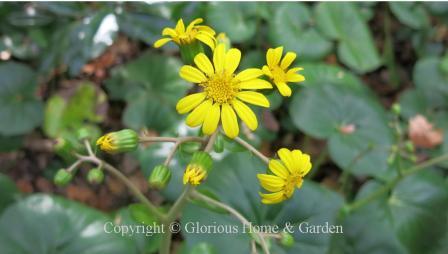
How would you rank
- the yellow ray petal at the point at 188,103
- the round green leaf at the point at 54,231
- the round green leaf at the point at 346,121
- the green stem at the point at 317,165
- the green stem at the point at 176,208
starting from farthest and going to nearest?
the green stem at the point at 317,165 → the round green leaf at the point at 346,121 → the round green leaf at the point at 54,231 → the green stem at the point at 176,208 → the yellow ray petal at the point at 188,103

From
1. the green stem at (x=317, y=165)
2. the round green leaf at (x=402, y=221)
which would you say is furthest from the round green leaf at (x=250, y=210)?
the green stem at (x=317, y=165)

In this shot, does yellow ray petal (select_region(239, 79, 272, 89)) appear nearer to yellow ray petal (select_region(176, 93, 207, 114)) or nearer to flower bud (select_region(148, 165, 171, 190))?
yellow ray petal (select_region(176, 93, 207, 114))

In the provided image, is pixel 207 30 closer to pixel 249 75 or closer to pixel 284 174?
pixel 249 75

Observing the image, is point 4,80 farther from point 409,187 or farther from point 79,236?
point 409,187

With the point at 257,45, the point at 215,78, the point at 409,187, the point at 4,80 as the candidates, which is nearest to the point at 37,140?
the point at 4,80

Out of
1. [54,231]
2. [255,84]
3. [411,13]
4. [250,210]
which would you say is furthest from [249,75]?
[411,13]

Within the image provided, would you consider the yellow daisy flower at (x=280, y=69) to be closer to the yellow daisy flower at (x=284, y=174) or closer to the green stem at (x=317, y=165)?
the yellow daisy flower at (x=284, y=174)

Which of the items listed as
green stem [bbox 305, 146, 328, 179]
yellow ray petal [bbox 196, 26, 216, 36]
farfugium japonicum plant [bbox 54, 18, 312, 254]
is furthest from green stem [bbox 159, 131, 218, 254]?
green stem [bbox 305, 146, 328, 179]
